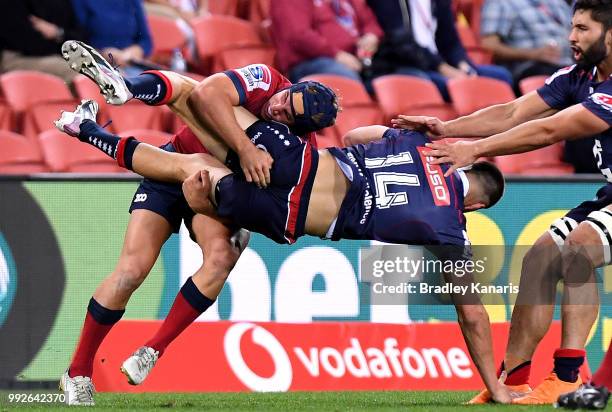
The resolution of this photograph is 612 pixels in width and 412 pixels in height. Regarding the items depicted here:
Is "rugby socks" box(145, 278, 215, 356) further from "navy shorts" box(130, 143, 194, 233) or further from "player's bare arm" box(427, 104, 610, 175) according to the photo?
"player's bare arm" box(427, 104, 610, 175)

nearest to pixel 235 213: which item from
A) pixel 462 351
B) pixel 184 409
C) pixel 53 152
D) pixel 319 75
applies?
pixel 184 409

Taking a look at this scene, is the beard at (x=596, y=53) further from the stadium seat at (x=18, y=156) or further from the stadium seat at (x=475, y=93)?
the stadium seat at (x=18, y=156)

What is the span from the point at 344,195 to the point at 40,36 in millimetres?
4393

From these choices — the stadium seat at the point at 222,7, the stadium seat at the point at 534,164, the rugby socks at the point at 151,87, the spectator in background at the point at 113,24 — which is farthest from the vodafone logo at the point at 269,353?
the stadium seat at the point at 222,7

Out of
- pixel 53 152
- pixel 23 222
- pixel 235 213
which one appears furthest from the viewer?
pixel 53 152

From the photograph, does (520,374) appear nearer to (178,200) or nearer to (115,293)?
(178,200)

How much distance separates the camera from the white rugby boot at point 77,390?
6859 mm

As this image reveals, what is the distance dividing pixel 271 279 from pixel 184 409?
1.86m

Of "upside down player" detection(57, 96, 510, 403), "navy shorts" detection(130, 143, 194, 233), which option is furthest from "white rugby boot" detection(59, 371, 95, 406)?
"upside down player" detection(57, 96, 510, 403)

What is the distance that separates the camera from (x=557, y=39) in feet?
38.5

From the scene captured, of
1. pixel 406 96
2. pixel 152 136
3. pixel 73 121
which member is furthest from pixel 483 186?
pixel 406 96

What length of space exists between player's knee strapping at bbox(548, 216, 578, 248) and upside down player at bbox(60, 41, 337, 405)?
130 cm

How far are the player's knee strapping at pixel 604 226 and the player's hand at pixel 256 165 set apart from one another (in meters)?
1.60

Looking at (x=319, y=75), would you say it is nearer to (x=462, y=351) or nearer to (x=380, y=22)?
(x=380, y=22)
